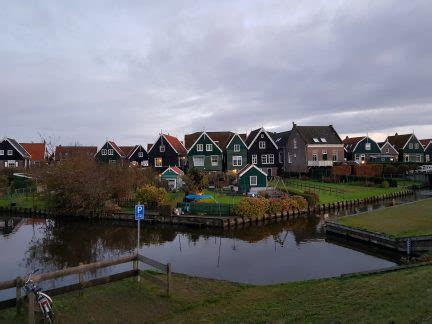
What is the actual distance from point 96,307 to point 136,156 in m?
58.5

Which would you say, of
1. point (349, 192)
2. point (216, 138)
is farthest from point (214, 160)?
point (349, 192)

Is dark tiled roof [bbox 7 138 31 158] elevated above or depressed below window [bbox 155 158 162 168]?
above

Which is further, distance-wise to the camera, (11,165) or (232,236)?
(11,165)

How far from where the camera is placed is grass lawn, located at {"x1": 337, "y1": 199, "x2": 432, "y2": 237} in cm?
2409

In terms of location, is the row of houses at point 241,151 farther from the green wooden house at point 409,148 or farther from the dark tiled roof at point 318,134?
the green wooden house at point 409,148

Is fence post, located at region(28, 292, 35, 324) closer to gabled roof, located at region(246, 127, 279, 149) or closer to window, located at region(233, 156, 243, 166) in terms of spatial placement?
window, located at region(233, 156, 243, 166)

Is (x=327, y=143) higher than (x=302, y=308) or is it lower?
higher

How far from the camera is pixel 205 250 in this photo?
25.0 metres

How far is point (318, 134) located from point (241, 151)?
53.8ft

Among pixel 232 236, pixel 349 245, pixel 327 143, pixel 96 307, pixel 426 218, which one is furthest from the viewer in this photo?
pixel 327 143

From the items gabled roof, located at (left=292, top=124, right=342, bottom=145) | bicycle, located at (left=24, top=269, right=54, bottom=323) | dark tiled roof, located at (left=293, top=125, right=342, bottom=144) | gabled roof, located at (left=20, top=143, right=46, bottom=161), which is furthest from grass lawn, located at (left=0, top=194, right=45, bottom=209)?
dark tiled roof, located at (left=293, top=125, right=342, bottom=144)

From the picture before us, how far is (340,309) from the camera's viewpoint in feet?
32.6

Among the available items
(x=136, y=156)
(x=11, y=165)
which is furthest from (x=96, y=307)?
(x=11, y=165)

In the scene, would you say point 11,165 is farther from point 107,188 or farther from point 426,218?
point 426,218
